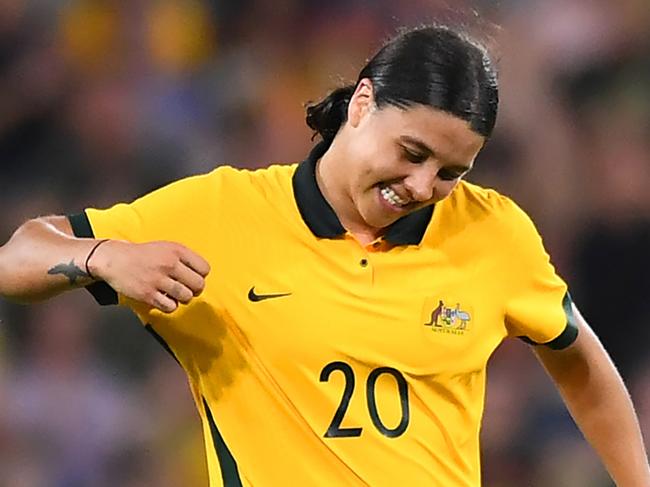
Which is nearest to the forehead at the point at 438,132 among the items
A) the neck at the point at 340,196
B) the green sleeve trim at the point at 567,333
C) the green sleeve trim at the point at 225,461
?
the neck at the point at 340,196

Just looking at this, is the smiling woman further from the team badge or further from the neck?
the team badge

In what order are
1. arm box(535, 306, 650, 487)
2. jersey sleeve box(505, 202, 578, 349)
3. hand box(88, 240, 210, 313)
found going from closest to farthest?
hand box(88, 240, 210, 313) < jersey sleeve box(505, 202, 578, 349) < arm box(535, 306, 650, 487)

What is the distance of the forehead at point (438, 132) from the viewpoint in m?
1.73

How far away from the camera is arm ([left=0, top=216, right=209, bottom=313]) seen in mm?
1629

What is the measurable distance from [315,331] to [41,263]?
1.20ft

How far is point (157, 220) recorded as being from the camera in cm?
182

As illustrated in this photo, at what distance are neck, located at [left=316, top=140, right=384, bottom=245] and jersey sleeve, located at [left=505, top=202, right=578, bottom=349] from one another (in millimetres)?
Answer: 206

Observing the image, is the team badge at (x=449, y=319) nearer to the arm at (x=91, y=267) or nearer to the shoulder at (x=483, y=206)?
the shoulder at (x=483, y=206)

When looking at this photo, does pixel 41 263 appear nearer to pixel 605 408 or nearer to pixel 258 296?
pixel 258 296

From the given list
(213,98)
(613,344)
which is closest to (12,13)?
(213,98)

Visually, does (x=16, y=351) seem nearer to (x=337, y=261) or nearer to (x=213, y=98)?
(x=213, y=98)

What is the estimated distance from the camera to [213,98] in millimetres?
3801

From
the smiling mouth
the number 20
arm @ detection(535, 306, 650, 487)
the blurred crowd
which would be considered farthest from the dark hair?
the blurred crowd

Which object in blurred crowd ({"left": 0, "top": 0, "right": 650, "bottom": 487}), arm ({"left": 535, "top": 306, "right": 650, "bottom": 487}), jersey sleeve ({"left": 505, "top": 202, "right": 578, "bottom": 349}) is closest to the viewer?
jersey sleeve ({"left": 505, "top": 202, "right": 578, "bottom": 349})
